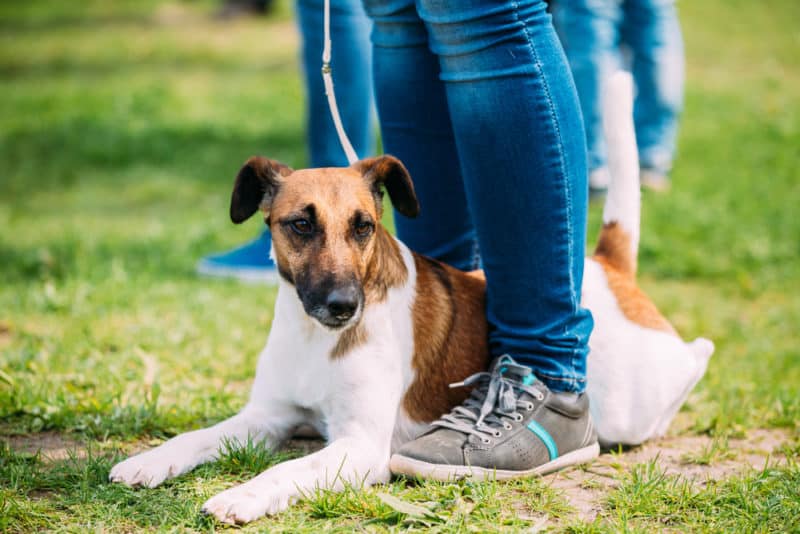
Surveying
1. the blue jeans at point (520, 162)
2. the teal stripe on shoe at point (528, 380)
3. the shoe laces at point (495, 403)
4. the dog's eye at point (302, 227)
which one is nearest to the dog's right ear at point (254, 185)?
the dog's eye at point (302, 227)

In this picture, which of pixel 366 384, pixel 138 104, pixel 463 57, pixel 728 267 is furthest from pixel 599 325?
pixel 138 104

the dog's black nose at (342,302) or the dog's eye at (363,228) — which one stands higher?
the dog's eye at (363,228)

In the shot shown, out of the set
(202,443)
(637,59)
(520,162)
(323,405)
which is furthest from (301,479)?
(637,59)

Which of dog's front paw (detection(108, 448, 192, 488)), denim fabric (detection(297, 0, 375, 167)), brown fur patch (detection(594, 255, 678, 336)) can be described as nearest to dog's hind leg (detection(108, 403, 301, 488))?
dog's front paw (detection(108, 448, 192, 488))

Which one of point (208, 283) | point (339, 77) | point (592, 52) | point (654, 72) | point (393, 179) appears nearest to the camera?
point (393, 179)

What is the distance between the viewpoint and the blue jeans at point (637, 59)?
620 centimetres

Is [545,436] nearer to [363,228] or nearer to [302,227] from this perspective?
[363,228]

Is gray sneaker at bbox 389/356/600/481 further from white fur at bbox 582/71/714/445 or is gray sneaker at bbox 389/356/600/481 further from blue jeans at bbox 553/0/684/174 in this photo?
blue jeans at bbox 553/0/684/174

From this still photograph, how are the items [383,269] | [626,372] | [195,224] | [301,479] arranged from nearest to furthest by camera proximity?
[301,479], [383,269], [626,372], [195,224]

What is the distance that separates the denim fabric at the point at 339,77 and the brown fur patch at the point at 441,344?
170 cm

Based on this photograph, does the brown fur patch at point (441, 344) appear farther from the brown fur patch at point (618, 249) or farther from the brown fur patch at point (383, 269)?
the brown fur patch at point (618, 249)

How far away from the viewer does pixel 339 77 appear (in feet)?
Answer: 14.9

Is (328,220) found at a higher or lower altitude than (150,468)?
higher

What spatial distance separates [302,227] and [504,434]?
0.91 meters
